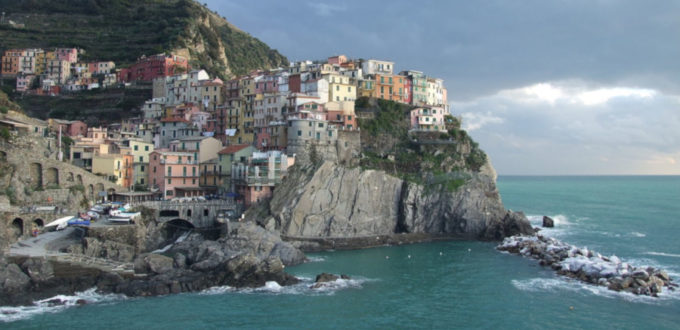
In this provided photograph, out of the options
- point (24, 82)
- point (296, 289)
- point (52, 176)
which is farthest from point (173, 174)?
point (24, 82)

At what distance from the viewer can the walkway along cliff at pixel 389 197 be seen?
56969 mm

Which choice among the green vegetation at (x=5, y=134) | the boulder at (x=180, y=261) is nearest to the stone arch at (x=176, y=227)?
the boulder at (x=180, y=261)

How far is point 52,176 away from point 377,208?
32.4 meters

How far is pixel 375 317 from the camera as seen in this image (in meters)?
34.2

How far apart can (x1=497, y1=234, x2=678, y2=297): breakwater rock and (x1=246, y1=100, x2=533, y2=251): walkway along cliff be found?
817 cm

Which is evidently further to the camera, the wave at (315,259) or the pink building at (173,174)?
the pink building at (173,174)

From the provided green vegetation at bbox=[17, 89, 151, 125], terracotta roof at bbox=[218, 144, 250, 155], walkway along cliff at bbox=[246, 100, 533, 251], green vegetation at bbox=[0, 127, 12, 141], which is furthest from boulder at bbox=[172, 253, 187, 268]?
green vegetation at bbox=[17, 89, 151, 125]

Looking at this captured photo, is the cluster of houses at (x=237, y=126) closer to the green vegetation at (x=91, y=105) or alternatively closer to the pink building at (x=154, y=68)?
the pink building at (x=154, y=68)

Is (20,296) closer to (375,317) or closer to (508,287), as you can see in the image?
(375,317)

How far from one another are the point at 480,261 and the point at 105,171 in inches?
1562

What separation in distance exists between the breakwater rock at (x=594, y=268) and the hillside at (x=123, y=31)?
66.2 meters

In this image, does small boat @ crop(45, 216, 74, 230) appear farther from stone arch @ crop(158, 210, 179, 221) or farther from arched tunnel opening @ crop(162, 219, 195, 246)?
stone arch @ crop(158, 210, 179, 221)

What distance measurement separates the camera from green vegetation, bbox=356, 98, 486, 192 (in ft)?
211

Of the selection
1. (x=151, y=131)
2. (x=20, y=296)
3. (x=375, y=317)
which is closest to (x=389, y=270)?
(x=375, y=317)
